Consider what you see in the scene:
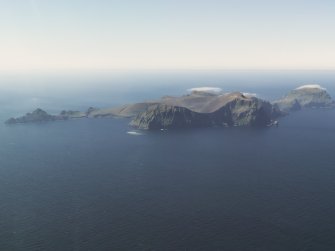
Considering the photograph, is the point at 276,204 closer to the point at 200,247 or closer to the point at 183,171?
the point at 200,247

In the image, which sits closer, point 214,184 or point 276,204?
point 276,204

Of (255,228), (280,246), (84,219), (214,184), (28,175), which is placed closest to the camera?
(280,246)

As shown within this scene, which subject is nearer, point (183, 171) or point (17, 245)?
point (17, 245)

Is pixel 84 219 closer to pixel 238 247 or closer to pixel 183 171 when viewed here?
pixel 238 247

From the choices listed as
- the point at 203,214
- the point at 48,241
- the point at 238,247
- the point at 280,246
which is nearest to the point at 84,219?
the point at 48,241

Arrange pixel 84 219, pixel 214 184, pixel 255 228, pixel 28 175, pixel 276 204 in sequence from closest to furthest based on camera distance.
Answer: pixel 255 228 → pixel 84 219 → pixel 276 204 → pixel 214 184 → pixel 28 175

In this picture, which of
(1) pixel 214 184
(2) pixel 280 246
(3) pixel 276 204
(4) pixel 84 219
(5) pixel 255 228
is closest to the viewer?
(2) pixel 280 246

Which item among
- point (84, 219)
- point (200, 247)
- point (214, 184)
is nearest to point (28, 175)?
point (84, 219)

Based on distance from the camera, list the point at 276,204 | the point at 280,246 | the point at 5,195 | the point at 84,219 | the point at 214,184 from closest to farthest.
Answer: the point at 280,246 → the point at 84,219 → the point at 276,204 → the point at 5,195 → the point at 214,184
